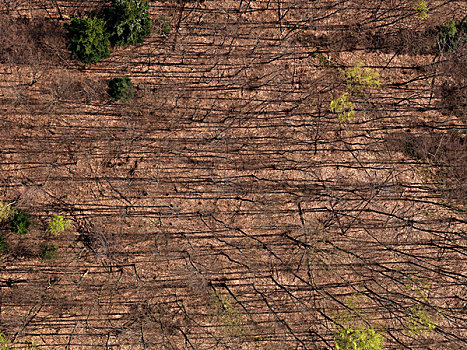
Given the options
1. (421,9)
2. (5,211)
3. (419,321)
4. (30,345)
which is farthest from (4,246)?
(421,9)

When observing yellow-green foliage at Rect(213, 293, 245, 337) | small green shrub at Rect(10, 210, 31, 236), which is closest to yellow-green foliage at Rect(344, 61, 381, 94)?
yellow-green foliage at Rect(213, 293, 245, 337)

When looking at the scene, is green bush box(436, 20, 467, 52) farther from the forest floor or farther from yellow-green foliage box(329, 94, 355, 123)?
yellow-green foliage box(329, 94, 355, 123)

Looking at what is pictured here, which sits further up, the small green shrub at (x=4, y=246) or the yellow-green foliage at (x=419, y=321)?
the small green shrub at (x=4, y=246)

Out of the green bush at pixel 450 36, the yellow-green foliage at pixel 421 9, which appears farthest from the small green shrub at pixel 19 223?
the green bush at pixel 450 36

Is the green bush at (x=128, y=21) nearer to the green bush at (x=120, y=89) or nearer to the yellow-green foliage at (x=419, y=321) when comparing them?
the green bush at (x=120, y=89)

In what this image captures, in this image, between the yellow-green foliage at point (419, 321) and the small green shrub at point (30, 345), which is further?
the yellow-green foliage at point (419, 321)

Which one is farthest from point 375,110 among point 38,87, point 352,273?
point 38,87
